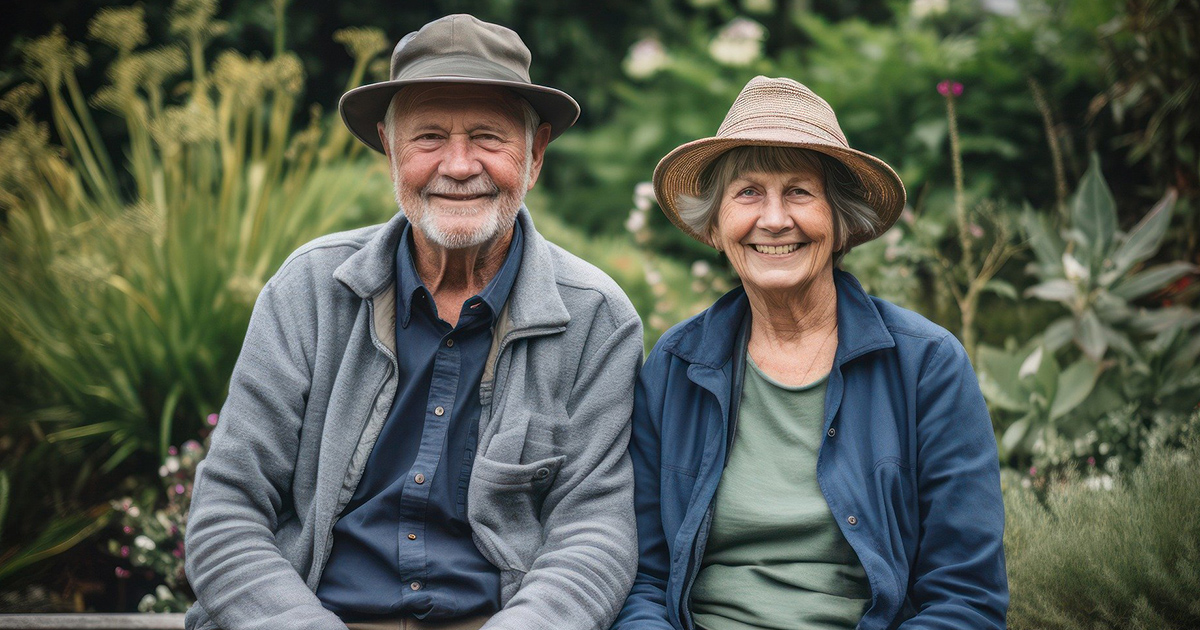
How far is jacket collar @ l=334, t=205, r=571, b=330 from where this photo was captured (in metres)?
2.59

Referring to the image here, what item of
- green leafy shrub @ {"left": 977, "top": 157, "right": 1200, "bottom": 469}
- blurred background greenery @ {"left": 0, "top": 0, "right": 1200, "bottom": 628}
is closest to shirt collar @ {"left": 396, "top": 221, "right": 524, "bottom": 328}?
blurred background greenery @ {"left": 0, "top": 0, "right": 1200, "bottom": 628}

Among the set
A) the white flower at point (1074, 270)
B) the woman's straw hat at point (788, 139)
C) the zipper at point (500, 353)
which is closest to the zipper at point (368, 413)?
the zipper at point (500, 353)

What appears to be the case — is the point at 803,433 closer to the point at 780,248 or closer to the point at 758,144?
the point at 780,248

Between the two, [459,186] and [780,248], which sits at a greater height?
[780,248]

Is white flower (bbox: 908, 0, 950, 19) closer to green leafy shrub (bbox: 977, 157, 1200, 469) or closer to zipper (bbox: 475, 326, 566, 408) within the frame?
green leafy shrub (bbox: 977, 157, 1200, 469)

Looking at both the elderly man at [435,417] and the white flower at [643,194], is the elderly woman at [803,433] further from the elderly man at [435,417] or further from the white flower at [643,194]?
the white flower at [643,194]

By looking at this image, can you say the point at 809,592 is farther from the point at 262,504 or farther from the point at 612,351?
the point at 262,504

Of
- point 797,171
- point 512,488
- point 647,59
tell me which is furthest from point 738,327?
point 647,59

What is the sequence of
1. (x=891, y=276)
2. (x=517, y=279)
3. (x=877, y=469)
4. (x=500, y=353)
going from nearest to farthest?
(x=877, y=469), (x=500, y=353), (x=517, y=279), (x=891, y=276)

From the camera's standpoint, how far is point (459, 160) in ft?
8.54

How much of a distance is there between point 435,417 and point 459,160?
67cm

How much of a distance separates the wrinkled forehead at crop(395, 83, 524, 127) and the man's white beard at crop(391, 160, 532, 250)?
6.1 inches

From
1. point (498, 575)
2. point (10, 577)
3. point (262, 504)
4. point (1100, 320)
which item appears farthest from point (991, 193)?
point (10, 577)

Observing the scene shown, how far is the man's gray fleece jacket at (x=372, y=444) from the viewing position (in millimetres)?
2383
